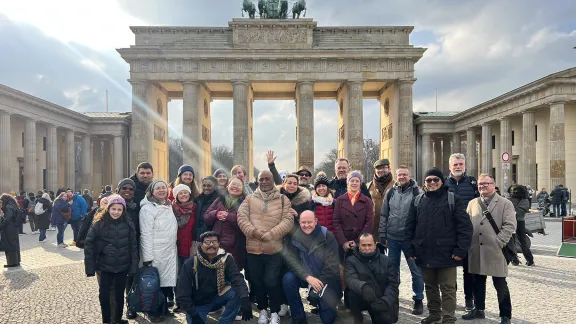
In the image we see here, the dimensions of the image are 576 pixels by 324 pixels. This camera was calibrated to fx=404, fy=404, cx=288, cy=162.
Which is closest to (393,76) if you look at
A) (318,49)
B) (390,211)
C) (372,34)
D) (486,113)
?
(372,34)

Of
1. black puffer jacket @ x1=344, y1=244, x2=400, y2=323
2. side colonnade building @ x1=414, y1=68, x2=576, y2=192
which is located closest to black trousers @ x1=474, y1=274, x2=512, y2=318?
black puffer jacket @ x1=344, y1=244, x2=400, y2=323

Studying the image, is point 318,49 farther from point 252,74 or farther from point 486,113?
point 486,113

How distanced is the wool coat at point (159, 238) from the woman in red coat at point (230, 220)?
1.99 ft

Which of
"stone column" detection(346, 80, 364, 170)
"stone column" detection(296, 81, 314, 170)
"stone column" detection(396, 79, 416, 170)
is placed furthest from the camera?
→ "stone column" detection(296, 81, 314, 170)

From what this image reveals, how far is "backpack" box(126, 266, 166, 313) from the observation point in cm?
605

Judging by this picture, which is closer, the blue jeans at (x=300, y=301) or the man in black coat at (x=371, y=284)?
the man in black coat at (x=371, y=284)

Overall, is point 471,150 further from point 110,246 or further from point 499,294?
point 110,246

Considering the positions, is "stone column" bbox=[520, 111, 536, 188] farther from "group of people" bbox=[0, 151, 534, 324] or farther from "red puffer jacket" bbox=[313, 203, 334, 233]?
"red puffer jacket" bbox=[313, 203, 334, 233]

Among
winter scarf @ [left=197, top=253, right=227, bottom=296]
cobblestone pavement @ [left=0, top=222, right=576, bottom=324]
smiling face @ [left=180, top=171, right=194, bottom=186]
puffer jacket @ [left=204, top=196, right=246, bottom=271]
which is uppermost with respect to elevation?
smiling face @ [left=180, top=171, right=194, bottom=186]

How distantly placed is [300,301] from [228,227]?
1.60 meters

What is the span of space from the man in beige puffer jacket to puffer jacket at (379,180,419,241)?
5.78ft

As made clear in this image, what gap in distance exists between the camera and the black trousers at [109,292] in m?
5.85

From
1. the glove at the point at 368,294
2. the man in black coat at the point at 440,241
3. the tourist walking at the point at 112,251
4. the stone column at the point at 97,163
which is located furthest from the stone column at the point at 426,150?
the tourist walking at the point at 112,251

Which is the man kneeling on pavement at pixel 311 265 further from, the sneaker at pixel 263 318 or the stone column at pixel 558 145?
the stone column at pixel 558 145
